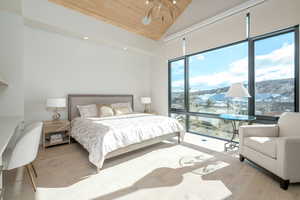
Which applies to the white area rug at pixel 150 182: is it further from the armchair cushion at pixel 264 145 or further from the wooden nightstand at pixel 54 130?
the wooden nightstand at pixel 54 130

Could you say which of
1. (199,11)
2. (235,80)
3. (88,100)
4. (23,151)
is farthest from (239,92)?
(88,100)

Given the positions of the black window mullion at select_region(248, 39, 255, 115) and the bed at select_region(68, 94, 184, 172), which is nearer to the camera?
the bed at select_region(68, 94, 184, 172)

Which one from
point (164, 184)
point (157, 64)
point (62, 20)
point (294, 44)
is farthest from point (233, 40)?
point (62, 20)

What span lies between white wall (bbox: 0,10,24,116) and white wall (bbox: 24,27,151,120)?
0.74 meters

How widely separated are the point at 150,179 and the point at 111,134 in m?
0.92

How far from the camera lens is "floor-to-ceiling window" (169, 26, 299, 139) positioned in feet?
8.91

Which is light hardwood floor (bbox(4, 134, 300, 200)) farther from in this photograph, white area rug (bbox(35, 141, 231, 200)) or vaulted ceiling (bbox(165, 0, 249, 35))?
vaulted ceiling (bbox(165, 0, 249, 35))

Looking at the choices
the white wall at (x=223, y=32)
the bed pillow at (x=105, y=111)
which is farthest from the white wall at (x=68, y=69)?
the white wall at (x=223, y=32)

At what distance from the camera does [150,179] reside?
6.57 ft

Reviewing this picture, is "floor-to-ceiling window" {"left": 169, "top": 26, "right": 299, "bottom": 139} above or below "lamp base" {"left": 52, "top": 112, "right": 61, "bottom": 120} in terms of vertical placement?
above

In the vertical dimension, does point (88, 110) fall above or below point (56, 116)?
above

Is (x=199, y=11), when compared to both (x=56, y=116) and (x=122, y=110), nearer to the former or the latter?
(x=122, y=110)

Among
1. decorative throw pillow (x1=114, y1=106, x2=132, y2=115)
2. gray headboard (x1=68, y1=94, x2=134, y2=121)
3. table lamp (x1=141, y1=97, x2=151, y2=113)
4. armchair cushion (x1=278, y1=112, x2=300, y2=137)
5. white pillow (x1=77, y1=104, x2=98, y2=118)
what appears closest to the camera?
armchair cushion (x1=278, y1=112, x2=300, y2=137)

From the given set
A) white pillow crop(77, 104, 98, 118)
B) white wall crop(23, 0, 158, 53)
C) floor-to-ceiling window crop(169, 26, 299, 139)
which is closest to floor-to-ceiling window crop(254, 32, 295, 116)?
floor-to-ceiling window crop(169, 26, 299, 139)
